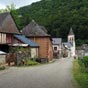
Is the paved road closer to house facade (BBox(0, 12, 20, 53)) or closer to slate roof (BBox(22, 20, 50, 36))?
house facade (BBox(0, 12, 20, 53))

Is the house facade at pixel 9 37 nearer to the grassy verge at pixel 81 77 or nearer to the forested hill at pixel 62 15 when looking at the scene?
the grassy verge at pixel 81 77

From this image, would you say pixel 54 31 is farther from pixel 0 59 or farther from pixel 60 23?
pixel 0 59

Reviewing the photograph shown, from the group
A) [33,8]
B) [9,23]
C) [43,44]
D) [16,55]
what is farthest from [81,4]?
[16,55]

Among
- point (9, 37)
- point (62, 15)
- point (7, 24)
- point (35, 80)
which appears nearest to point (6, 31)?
point (7, 24)

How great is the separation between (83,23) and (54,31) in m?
14.7

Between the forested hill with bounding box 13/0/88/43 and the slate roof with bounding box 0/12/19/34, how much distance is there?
90.5 m

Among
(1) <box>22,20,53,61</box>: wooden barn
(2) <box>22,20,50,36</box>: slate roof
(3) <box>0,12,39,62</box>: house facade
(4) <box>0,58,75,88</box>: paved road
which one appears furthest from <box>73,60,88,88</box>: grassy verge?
(2) <box>22,20,50,36</box>: slate roof

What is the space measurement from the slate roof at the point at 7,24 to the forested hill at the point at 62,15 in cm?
9048

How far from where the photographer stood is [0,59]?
4128 centimetres

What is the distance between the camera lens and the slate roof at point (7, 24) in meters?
52.6

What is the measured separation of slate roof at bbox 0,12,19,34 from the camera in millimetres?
52606

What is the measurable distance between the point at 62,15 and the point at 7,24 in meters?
103

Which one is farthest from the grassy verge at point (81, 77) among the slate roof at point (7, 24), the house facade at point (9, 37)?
the slate roof at point (7, 24)

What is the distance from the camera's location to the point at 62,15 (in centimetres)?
15550
